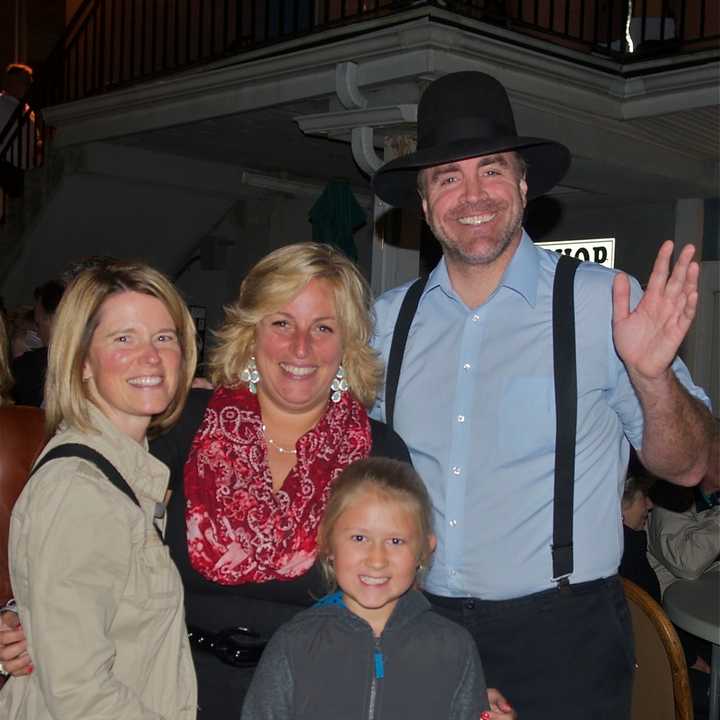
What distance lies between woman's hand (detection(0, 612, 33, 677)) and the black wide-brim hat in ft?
5.01

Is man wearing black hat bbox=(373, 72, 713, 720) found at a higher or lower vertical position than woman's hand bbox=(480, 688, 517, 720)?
higher

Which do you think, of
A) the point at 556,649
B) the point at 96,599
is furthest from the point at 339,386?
the point at 96,599

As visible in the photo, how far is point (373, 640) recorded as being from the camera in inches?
89.7

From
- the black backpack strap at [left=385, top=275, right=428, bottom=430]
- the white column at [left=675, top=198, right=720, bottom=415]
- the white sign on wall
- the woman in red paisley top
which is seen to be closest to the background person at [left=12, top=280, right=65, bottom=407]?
the woman in red paisley top

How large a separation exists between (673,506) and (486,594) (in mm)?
2871

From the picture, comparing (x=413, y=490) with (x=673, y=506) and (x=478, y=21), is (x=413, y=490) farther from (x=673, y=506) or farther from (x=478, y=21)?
(x=478, y=21)

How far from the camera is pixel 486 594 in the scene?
2.50 metres

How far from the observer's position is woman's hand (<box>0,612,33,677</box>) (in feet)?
7.07

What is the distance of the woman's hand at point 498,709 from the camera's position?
7.44 feet

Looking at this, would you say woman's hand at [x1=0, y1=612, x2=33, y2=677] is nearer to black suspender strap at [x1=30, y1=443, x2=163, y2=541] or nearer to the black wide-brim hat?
black suspender strap at [x1=30, y1=443, x2=163, y2=541]

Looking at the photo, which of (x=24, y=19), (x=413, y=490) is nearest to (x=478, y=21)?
(x=413, y=490)

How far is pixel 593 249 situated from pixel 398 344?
8.11m

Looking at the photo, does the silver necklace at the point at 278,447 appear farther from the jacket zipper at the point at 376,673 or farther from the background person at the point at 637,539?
the background person at the point at 637,539

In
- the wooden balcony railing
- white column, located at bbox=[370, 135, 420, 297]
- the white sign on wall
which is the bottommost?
white column, located at bbox=[370, 135, 420, 297]
